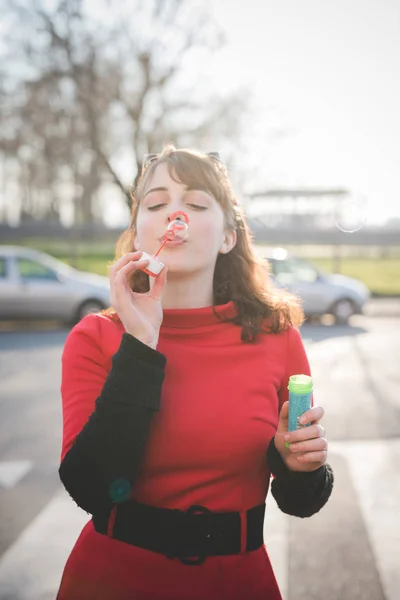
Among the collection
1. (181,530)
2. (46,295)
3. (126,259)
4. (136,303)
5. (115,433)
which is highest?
(126,259)

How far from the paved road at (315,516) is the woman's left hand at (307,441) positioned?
1.74 meters

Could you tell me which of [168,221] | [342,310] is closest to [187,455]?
[168,221]

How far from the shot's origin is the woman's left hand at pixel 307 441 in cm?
141

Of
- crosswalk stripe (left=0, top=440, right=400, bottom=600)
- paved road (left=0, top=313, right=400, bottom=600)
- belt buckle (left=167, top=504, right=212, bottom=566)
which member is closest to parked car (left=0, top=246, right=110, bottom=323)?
paved road (left=0, top=313, right=400, bottom=600)

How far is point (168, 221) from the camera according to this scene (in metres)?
1.68

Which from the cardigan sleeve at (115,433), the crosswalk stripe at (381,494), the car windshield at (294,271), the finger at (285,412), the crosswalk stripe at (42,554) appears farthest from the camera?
the car windshield at (294,271)

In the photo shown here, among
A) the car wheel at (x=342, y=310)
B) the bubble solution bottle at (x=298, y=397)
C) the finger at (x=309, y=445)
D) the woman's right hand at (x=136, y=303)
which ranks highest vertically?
the woman's right hand at (x=136, y=303)

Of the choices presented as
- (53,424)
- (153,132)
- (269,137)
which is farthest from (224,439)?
(269,137)

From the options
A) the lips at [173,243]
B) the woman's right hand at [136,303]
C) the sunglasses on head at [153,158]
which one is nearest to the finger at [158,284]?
the woman's right hand at [136,303]

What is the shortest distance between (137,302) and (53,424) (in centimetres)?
438

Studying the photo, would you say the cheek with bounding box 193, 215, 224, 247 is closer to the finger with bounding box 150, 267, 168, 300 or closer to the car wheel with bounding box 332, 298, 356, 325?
Result: the finger with bounding box 150, 267, 168, 300

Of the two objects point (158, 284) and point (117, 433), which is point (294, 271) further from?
point (117, 433)

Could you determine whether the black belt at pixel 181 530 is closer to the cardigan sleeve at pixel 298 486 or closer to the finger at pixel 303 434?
the cardigan sleeve at pixel 298 486

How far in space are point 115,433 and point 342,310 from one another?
11815 millimetres
